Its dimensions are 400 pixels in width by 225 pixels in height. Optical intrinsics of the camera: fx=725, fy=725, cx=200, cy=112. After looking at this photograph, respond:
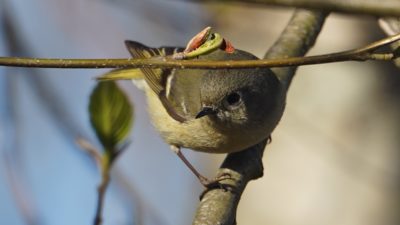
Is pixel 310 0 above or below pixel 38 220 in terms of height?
above

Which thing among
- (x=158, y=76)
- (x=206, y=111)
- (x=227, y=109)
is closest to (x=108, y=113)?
(x=206, y=111)

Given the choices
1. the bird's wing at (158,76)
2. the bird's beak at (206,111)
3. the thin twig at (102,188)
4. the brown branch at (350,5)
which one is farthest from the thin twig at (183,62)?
the bird's wing at (158,76)

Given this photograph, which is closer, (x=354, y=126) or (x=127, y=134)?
(x=127, y=134)

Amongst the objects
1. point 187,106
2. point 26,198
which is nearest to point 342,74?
point 187,106

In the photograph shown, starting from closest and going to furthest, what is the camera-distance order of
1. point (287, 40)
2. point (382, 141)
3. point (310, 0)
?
1. point (310, 0)
2. point (287, 40)
3. point (382, 141)

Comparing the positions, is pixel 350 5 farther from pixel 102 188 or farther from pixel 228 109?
pixel 228 109

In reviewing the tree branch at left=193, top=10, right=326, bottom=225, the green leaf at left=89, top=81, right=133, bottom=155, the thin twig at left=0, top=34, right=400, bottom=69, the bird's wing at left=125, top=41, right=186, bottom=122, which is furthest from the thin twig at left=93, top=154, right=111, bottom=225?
the bird's wing at left=125, top=41, right=186, bottom=122

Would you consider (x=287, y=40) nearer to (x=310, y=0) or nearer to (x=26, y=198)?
(x=26, y=198)
